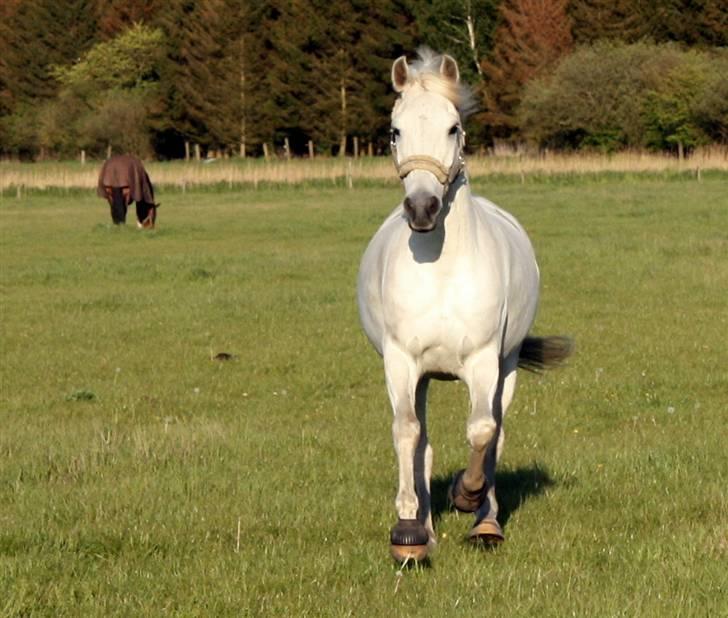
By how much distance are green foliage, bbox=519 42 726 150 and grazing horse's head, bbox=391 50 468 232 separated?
240 feet

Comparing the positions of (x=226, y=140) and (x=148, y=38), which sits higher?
(x=148, y=38)

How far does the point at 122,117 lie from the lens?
106m

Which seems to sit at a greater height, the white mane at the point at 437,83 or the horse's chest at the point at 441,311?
the white mane at the point at 437,83

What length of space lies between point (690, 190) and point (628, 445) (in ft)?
120

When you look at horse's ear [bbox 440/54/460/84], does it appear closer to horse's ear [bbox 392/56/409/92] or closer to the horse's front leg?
horse's ear [bbox 392/56/409/92]

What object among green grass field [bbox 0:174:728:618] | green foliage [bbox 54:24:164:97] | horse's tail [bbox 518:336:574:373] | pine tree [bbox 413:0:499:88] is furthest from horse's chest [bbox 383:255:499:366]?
green foliage [bbox 54:24:164:97]

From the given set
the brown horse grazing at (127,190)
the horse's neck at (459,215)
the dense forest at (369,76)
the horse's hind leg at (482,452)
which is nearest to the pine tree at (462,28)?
the dense forest at (369,76)

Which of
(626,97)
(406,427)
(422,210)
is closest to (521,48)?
(626,97)

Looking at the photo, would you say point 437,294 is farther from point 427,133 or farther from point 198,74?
point 198,74

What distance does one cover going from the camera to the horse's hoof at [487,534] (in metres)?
7.23

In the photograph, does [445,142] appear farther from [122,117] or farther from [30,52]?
[30,52]

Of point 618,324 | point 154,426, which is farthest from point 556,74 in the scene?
point 154,426

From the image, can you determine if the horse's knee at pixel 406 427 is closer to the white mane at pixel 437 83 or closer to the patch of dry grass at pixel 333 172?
the white mane at pixel 437 83

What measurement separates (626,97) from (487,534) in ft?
254
